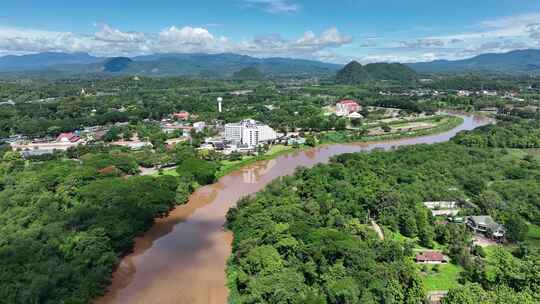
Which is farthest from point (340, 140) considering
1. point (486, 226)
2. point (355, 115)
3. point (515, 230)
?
point (515, 230)

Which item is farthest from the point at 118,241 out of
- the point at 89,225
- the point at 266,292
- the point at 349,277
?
the point at 349,277

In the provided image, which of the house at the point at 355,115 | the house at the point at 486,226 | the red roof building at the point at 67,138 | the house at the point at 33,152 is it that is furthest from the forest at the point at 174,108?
the house at the point at 486,226

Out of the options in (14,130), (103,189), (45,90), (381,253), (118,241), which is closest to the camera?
(381,253)

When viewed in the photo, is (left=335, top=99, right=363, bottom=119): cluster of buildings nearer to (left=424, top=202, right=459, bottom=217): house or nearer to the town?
the town

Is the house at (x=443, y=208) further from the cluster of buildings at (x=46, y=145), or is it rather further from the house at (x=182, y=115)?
the house at (x=182, y=115)

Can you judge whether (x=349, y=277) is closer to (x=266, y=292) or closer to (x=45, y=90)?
(x=266, y=292)

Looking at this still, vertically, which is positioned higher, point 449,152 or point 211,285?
point 449,152
